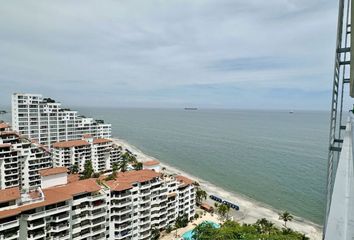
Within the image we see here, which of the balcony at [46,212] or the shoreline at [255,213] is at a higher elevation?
the balcony at [46,212]

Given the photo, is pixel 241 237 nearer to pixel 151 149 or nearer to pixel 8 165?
pixel 8 165

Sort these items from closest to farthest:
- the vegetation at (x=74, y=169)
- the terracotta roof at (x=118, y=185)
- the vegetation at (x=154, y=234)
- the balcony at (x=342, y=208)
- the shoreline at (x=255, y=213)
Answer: the balcony at (x=342, y=208) → the terracotta roof at (x=118, y=185) → the vegetation at (x=154, y=234) → the shoreline at (x=255, y=213) → the vegetation at (x=74, y=169)

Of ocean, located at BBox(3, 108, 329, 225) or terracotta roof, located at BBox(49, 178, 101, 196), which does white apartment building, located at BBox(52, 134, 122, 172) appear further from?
terracotta roof, located at BBox(49, 178, 101, 196)

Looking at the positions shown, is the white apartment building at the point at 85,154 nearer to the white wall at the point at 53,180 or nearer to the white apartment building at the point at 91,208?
the white wall at the point at 53,180

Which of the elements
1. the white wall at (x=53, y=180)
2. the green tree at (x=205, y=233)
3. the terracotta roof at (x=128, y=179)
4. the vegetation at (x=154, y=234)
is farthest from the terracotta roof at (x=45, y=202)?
the vegetation at (x=154, y=234)

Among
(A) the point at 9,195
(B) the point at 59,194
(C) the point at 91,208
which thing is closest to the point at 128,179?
→ (C) the point at 91,208

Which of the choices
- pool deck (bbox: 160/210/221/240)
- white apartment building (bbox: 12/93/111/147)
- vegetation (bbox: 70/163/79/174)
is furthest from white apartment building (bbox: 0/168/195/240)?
white apartment building (bbox: 12/93/111/147)
